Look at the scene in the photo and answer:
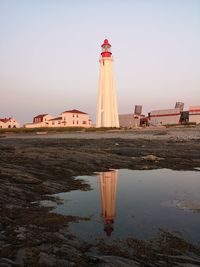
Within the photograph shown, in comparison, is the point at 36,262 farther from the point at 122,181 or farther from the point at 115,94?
the point at 115,94

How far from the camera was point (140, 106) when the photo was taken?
170 m

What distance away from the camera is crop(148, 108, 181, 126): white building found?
129500mm

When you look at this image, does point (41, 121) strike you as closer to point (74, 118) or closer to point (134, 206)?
point (74, 118)

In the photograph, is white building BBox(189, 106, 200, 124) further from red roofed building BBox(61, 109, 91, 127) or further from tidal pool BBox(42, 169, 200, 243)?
tidal pool BBox(42, 169, 200, 243)

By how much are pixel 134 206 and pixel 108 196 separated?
1.32 meters

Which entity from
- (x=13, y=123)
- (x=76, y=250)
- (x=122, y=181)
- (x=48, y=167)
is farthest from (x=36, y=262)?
(x=13, y=123)

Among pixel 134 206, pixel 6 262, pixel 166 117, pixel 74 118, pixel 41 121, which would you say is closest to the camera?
pixel 6 262

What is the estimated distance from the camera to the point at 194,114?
118 metres

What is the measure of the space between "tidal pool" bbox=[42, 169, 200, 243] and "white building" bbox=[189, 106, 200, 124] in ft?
362

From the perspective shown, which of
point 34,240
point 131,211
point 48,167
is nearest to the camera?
point 34,240

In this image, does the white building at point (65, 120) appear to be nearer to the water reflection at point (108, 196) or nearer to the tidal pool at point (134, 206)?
the water reflection at point (108, 196)

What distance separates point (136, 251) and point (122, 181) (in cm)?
640

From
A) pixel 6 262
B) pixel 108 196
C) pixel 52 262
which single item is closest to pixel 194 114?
pixel 108 196

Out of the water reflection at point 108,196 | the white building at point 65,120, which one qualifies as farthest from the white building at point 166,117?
the water reflection at point 108,196
